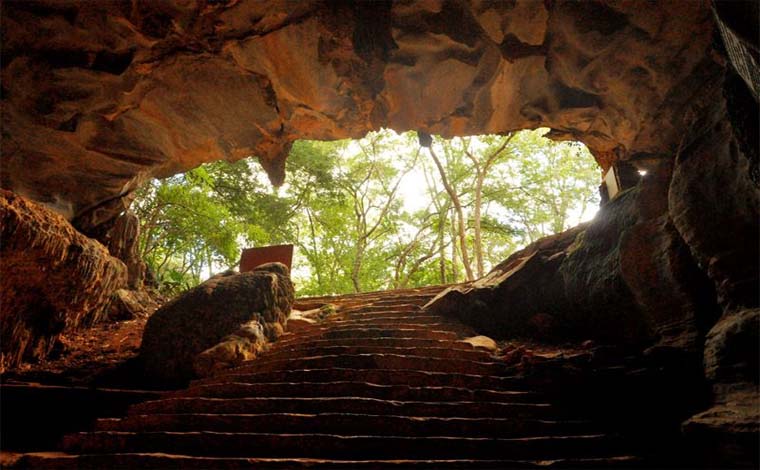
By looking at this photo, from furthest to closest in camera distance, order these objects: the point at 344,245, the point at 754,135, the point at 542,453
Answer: the point at 344,245 → the point at 542,453 → the point at 754,135

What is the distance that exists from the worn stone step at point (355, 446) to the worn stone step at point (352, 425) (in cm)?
22

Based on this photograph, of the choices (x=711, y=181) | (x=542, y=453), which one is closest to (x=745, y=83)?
(x=711, y=181)

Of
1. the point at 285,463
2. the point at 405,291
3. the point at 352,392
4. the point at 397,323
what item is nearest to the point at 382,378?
the point at 352,392

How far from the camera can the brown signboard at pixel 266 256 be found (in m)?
10.1

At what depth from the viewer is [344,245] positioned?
62.1 feet

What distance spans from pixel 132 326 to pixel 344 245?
1197 cm

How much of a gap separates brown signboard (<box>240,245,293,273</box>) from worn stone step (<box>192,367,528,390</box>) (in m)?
5.38

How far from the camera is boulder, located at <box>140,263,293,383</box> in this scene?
5315 mm

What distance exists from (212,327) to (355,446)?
11.8 feet

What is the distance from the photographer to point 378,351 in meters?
5.18

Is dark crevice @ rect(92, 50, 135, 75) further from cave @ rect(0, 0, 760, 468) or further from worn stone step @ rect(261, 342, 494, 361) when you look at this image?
worn stone step @ rect(261, 342, 494, 361)

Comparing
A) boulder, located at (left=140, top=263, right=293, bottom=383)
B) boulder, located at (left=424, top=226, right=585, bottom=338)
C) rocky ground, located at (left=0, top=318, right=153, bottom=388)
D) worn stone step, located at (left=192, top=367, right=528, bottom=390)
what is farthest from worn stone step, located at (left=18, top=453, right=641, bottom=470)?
boulder, located at (left=424, top=226, right=585, bottom=338)

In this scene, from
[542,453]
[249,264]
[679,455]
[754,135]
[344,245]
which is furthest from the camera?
[344,245]

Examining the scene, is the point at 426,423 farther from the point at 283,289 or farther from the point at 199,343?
the point at 283,289
